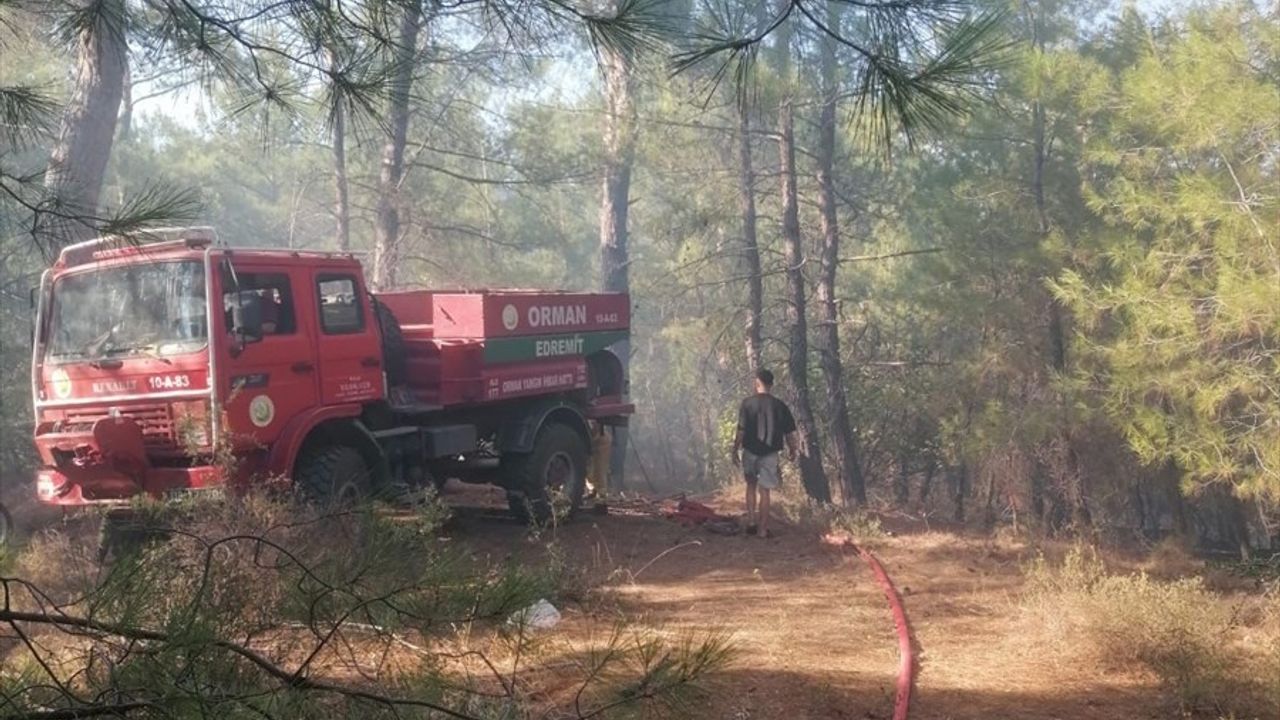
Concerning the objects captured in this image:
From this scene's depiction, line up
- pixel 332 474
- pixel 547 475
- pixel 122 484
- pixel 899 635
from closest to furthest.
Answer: pixel 899 635
pixel 122 484
pixel 332 474
pixel 547 475

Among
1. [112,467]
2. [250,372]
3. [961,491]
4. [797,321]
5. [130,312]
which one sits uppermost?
[130,312]

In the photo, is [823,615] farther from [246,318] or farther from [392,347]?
[246,318]

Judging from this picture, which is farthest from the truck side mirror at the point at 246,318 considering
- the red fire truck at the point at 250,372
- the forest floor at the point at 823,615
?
the forest floor at the point at 823,615

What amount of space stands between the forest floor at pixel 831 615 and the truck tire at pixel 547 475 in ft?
0.86

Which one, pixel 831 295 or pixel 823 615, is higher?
pixel 831 295

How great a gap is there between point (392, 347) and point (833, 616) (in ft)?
15.0

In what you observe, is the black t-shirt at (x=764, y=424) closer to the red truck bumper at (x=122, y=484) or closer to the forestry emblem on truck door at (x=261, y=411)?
the forestry emblem on truck door at (x=261, y=411)

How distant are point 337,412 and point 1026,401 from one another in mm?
10045

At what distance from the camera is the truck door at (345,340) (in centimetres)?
826

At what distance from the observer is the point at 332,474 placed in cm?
803

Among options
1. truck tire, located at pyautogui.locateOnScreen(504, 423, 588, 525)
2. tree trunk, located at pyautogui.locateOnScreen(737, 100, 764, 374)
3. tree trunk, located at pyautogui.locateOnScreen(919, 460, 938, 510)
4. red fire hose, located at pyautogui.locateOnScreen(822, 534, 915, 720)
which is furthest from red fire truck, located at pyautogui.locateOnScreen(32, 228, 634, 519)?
tree trunk, located at pyautogui.locateOnScreen(919, 460, 938, 510)

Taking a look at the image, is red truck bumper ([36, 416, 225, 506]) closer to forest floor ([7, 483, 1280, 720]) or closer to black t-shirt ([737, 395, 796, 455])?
forest floor ([7, 483, 1280, 720])

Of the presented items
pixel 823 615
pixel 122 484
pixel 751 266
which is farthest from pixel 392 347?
pixel 751 266

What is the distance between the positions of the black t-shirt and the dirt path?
3.09ft
